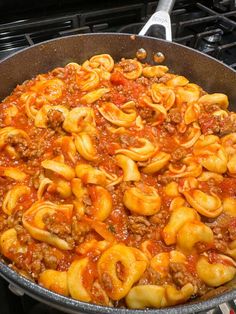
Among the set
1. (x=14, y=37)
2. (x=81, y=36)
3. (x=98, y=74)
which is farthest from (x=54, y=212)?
(x=14, y=37)

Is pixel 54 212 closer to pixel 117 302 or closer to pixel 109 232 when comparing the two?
pixel 109 232

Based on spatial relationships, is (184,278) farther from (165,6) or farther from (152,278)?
(165,6)

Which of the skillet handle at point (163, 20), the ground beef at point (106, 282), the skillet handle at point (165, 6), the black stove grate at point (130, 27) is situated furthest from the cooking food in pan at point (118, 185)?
the black stove grate at point (130, 27)

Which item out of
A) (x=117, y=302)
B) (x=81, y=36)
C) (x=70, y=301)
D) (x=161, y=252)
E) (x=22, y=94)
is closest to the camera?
(x=70, y=301)

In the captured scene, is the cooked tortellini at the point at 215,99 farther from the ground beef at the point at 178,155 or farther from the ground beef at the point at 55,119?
the ground beef at the point at 55,119

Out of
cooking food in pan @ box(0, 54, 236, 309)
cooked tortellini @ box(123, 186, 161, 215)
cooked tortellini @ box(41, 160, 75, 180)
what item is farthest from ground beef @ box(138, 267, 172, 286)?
cooked tortellini @ box(41, 160, 75, 180)

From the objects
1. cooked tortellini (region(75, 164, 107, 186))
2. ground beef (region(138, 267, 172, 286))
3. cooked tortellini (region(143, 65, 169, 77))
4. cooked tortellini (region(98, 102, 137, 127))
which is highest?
cooked tortellini (region(143, 65, 169, 77))

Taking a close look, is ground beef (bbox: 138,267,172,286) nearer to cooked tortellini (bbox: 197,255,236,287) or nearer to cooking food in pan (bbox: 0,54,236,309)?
cooking food in pan (bbox: 0,54,236,309)
